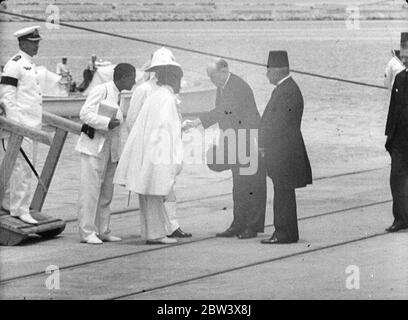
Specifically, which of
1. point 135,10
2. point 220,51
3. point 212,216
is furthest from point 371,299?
point 220,51

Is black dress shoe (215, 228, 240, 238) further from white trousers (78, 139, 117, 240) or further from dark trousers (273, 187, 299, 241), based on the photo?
white trousers (78, 139, 117, 240)

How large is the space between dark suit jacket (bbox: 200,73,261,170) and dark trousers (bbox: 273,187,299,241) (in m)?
0.68

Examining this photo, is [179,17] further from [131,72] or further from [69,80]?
[69,80]

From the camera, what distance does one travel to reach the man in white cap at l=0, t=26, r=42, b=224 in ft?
39.9

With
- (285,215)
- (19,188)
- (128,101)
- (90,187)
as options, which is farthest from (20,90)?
(128,101)

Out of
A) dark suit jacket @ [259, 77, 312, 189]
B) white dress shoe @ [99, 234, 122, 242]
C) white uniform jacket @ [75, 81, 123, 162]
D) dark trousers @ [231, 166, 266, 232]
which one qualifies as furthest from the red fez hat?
white dress shoe @ [99, 234, 122, 242]

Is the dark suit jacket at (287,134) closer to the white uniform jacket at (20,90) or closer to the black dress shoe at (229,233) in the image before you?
the black dress shoe at (229,233)

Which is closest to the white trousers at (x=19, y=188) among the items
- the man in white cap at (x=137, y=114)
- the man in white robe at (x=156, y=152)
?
the man in white robe at (x=156, y=152)

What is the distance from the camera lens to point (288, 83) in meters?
11.8

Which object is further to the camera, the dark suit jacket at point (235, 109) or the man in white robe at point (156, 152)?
the dark suit jacket at point (235, 109)

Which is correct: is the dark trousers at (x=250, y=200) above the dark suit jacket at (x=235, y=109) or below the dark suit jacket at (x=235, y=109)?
below

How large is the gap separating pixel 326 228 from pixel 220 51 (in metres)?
34.9

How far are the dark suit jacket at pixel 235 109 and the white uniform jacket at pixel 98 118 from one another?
0.82m

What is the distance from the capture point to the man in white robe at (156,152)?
11.9 meters
